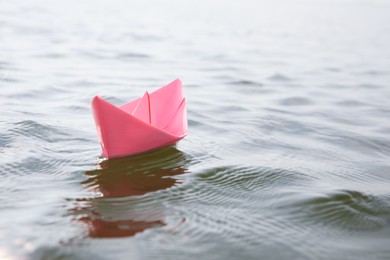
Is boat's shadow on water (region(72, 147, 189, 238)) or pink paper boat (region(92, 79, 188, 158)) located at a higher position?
pink paper boat (region(92, 79, 188, 158))

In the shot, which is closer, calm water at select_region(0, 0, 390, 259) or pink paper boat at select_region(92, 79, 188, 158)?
calm water at select_region(0, 0, 390, 259)

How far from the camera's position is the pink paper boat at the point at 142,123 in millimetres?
2873

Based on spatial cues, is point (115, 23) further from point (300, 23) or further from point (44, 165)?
point (44, 165)

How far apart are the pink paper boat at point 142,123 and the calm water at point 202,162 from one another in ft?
0.31

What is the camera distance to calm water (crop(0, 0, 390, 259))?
2.31m

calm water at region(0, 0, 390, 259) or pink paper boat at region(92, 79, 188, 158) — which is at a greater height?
pink paper boat at region(92, 79, 188, 158)

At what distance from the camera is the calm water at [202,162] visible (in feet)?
7.57

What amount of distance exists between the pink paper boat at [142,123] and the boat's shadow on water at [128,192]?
0.08m

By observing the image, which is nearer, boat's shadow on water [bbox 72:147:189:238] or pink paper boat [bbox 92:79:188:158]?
boat's shadow on water [bbox 72:147:189:238]

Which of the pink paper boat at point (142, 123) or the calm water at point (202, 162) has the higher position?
the pink paper boat at point (142, 123)

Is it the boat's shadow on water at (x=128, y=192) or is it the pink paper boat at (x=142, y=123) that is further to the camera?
the pink paper boat at (x=142, y=123)

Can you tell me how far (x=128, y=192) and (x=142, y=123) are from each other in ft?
1.34

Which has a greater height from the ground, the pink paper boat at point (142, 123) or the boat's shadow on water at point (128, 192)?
the pink paper boat at point (142, 123)

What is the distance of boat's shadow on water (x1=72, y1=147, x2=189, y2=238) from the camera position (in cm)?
238
